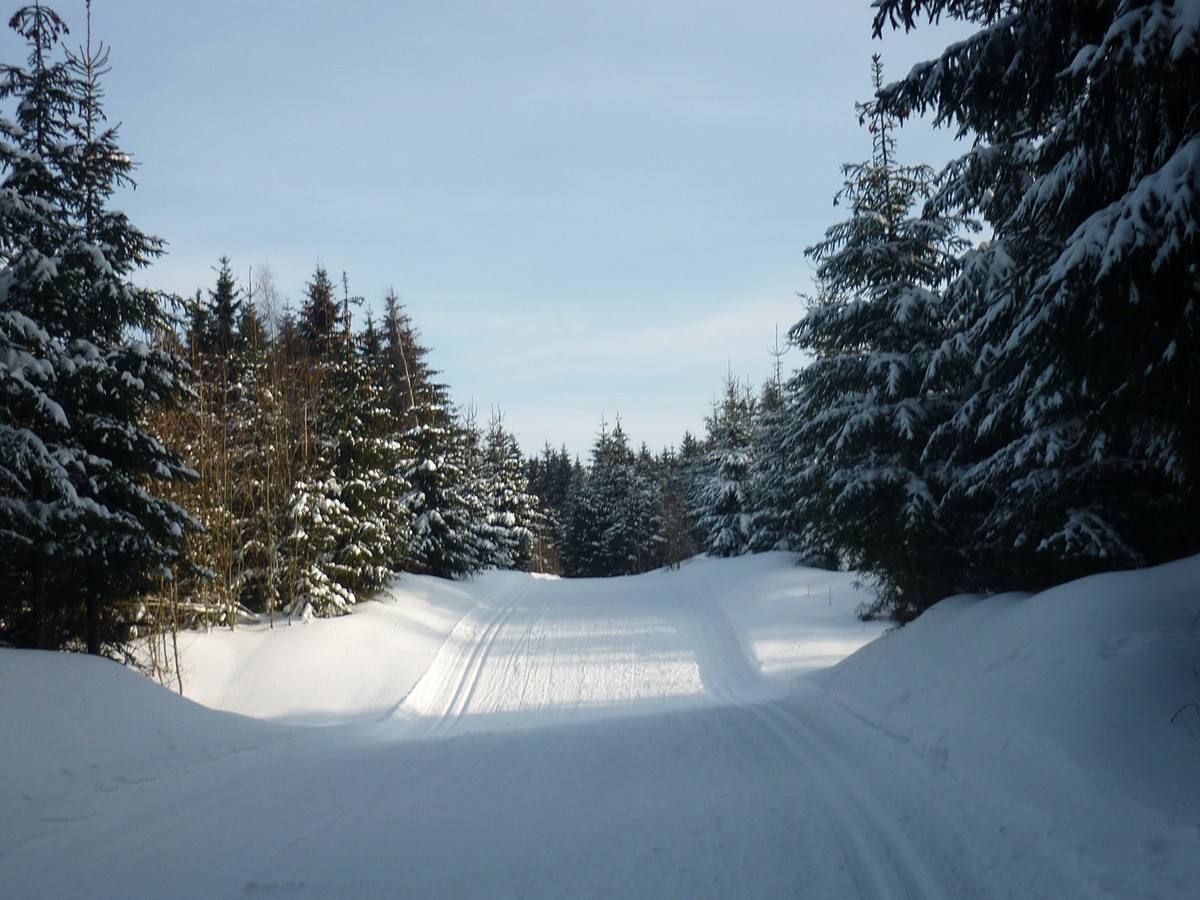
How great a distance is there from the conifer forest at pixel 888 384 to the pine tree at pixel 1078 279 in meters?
0.03

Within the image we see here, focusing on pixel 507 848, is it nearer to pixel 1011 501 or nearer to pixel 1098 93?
pixel 1098 93

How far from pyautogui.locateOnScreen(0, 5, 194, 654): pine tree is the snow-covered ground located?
4.91 ft

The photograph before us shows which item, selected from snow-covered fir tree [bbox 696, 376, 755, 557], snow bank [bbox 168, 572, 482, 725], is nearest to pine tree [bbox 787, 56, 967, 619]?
snow bank [bbox 168, 572, 482, 725]

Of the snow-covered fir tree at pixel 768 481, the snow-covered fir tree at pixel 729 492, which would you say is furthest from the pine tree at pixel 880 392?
the snow-covered fir tree at pixel 729 492

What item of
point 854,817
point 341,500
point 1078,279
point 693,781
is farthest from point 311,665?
point 1078,279

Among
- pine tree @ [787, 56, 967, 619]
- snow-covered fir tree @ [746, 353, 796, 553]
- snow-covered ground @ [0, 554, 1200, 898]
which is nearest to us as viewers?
snow-covered ground @ [0, 554, 1200, 898]

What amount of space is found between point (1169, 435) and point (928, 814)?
11.9 ft

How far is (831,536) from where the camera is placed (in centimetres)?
1279

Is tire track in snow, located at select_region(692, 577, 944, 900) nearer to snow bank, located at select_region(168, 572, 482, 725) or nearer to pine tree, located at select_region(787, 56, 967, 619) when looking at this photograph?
pine tree, located at select_region(787, 56, 967, 619)

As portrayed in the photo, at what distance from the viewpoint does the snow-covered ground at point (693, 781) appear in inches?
178

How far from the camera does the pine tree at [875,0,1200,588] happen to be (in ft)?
16.0

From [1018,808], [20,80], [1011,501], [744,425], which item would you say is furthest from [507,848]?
[744,425]

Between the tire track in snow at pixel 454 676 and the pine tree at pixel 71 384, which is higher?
the pine tree at pixel 71 384

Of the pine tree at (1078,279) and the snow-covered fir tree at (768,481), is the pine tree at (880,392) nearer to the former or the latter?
the pine tree at (1078,279)
